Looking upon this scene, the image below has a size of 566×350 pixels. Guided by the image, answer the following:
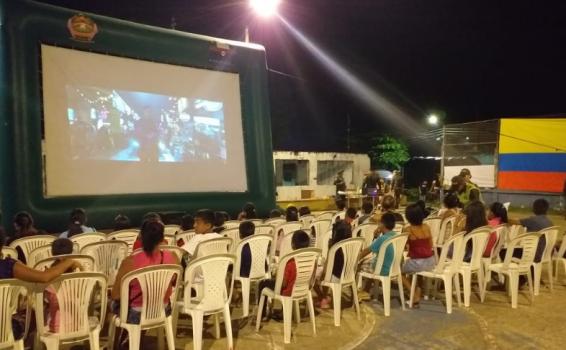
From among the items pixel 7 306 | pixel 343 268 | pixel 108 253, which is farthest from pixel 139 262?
pixel 343 268

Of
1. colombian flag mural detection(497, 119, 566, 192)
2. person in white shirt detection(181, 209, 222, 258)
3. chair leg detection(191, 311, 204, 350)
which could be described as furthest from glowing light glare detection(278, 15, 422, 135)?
chair leg detection(191, 311, 204, 350)

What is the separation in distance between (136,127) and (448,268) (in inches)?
248

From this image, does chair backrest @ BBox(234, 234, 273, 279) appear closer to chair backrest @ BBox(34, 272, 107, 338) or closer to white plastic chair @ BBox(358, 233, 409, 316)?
white plastic chair @ BBox(358, 233, 409, 316)

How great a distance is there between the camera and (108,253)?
4656 mm

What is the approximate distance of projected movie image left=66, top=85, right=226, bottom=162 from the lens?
8375 mm

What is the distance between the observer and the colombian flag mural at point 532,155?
1586cm

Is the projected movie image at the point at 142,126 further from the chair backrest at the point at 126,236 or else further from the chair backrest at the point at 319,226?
the chair backrest at the point at 319,226

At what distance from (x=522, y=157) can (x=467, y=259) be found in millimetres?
12994

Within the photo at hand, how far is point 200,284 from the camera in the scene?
3.93 m

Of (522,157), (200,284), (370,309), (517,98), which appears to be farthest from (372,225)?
(517,98)

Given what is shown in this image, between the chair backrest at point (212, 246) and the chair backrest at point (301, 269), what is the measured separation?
0.77 metres

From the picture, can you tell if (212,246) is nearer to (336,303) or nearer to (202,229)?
(202,229)

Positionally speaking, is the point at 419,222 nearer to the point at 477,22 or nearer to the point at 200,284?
the point at 200,284

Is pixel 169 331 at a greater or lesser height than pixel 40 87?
lesser
